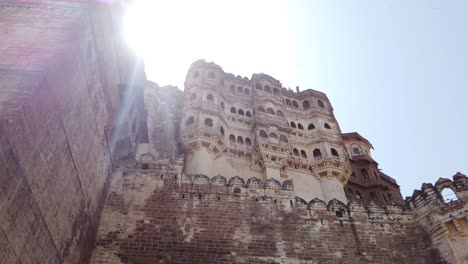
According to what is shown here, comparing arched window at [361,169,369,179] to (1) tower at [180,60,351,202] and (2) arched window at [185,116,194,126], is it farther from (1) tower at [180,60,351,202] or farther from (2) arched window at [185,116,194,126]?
(2) arched window at [185,116,194,126]

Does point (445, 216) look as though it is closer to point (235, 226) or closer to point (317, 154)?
point (235, 226)

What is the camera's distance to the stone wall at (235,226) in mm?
11367

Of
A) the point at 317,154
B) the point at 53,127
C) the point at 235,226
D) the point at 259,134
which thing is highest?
the point at 259,134

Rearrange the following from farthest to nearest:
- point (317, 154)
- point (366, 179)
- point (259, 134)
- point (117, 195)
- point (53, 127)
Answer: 1. point (366, 179)
2. point (317, 154)
3. point (259, 134)
4. point (117, 195)
5. point (53, 127)

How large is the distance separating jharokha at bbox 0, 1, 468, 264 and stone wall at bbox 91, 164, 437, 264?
36 millimetres

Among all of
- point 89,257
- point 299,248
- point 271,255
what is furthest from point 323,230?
point 89,257

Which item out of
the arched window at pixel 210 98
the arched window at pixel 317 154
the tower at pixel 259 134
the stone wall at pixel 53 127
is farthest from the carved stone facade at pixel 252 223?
the arched window at pixel 210 98

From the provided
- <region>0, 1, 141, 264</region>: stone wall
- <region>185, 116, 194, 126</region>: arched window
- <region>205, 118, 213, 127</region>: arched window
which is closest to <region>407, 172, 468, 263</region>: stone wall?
<region>0, 1, 141, 264</region>: stone wall

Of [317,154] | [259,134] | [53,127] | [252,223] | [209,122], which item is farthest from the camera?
[317,154]

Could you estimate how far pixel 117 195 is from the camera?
12469 millimetres

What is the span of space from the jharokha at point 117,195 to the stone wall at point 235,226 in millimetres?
36

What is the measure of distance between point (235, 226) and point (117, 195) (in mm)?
4130

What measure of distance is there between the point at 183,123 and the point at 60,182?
1763cm

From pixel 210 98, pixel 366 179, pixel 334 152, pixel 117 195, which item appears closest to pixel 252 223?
pixel 117 195
